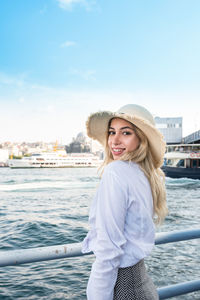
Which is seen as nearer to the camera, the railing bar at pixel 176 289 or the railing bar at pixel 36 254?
the railing bar at pixel 36 254

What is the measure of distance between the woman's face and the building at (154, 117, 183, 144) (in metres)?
52.9

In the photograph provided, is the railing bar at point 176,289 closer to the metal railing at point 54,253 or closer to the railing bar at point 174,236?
the metal railing at point 54,253

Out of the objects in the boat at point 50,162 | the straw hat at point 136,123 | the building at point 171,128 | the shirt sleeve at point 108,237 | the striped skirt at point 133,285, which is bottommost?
the boat at point 50,162

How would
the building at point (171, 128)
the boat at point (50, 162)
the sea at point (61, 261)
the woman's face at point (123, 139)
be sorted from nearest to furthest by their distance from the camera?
the woman's face at point (123, 139)
the sea at point (61, 261)
the building at point (171, 128)
the boat at point (50, 162)

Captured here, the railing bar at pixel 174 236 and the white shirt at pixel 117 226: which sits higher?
the white shirt at pixel 117 226

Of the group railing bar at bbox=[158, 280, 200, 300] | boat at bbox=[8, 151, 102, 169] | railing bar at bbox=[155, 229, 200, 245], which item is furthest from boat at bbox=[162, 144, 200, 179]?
boat at bbox=[8, 151, 102, 169]

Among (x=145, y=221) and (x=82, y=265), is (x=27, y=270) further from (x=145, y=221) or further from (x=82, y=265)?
(x=145, y=221)

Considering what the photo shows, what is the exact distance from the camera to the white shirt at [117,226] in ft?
3.34

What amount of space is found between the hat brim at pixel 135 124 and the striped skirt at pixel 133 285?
498 mm

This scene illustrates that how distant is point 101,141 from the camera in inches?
59.2

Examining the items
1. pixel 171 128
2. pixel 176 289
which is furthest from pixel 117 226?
pixel 171 128

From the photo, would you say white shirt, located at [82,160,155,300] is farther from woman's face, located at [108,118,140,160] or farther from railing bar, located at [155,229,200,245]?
railing bar, located at [155,229,200,245]

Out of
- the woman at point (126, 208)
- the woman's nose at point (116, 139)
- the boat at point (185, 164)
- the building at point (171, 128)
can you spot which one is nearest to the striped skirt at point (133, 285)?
the woman at point (126, 208)

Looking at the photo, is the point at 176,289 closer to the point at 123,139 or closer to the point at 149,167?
the point at 149,167
